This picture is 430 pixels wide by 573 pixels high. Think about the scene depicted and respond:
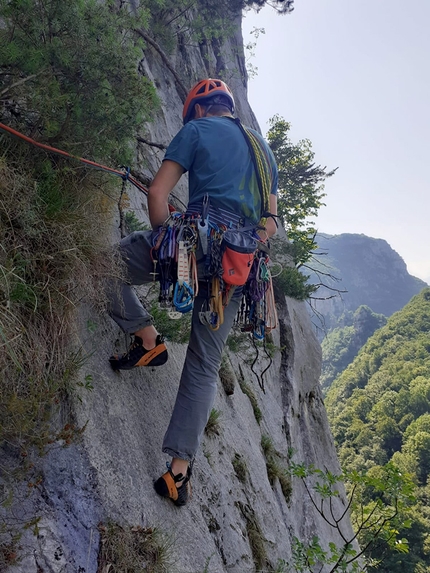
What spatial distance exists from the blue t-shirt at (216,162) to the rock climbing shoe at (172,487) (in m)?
1.86

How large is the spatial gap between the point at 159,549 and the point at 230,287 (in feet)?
5.33

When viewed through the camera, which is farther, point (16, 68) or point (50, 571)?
point (16, 68)

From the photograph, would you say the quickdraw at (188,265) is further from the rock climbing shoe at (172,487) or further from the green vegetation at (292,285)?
the green vegetation at (292,285)

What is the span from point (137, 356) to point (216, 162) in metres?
1.49

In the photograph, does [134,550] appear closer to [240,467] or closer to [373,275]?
[240,467]

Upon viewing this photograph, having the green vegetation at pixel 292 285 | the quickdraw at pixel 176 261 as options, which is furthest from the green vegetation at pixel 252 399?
the quickdraw at pixel 176 261

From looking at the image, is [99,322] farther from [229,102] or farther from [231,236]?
[229,102]

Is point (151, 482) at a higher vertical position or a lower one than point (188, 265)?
lower

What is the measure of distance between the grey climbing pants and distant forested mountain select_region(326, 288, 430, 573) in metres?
29.7

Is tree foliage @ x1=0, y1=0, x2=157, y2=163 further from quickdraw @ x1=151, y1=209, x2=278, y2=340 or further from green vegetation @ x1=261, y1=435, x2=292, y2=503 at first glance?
green vegetation @ x1=261, y1=435, x2=292, y2=503

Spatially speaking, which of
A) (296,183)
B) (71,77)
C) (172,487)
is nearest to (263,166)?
(71,77)

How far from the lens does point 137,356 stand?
2820mm

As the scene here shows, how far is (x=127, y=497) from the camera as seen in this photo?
2234mm

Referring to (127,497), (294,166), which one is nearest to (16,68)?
(127,497)
